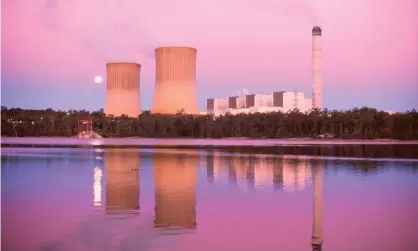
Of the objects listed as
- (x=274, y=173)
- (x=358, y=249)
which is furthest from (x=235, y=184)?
(x=358, y=249)

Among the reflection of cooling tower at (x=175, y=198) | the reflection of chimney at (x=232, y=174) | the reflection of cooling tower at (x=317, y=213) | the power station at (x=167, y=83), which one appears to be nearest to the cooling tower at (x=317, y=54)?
the power station at (x=167, y=83)

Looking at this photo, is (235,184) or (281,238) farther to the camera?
(235,184)

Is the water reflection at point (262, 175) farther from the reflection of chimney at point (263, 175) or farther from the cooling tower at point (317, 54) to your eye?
the cooling tower at point (317, 54)

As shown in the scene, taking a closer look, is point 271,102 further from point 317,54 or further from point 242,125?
point 242,125

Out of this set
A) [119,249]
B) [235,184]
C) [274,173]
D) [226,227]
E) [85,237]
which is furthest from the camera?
[274,173]

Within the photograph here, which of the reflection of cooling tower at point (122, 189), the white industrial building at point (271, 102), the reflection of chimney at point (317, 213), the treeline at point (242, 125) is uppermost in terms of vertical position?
the white industrial building at point (271, 102)

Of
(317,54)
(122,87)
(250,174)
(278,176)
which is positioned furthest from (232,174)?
(317,54)

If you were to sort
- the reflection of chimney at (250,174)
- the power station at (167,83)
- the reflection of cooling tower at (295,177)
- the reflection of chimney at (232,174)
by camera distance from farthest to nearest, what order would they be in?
the power station at (167,83), the reflection of chimney at (232,174), the reflection of chimney at (250,174), the reflection of cooling tower at (295,177)

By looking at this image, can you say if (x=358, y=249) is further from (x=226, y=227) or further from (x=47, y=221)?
(x=47, y=221)
